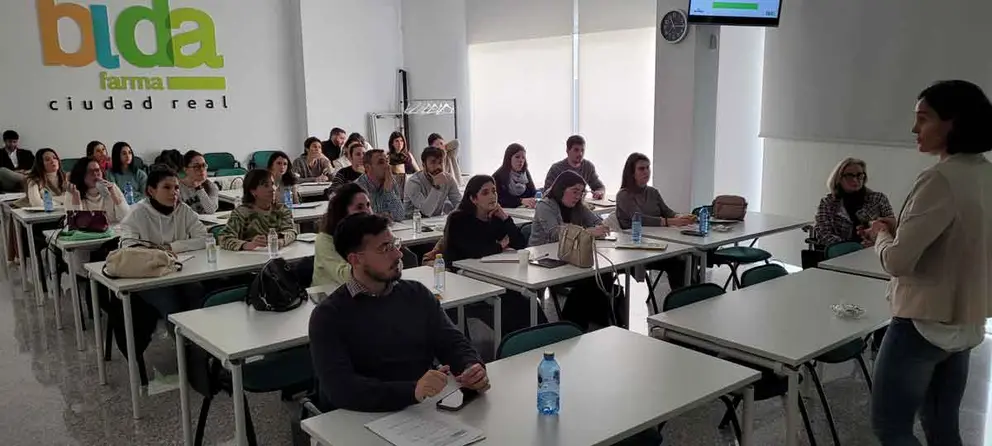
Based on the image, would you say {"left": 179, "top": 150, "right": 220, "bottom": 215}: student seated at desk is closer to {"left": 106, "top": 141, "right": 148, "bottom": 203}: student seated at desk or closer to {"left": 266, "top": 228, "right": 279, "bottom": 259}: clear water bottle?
{"left": 106, "top": 141, "right": 148, "bottom": 203}: student seated at desk

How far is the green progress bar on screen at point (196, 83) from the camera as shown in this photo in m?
10.1

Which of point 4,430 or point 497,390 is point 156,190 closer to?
point 4,430

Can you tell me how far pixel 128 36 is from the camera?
9719 mm

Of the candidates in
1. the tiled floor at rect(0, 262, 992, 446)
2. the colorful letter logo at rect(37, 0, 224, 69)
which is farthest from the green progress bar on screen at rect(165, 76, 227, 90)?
the tiled floor at rect(0, 262, 992, 446)

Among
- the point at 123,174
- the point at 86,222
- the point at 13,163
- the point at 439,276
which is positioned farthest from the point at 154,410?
the point at 13,163

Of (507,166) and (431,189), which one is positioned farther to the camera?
(507,166)

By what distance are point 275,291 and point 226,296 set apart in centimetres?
40

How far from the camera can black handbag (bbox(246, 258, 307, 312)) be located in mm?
3417

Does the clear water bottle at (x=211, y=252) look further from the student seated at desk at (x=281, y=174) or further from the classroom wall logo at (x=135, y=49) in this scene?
the classroom wall logo at (x=135, y=49)

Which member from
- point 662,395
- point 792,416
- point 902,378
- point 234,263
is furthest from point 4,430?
point 902,378

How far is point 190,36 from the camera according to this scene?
10164 millimetres

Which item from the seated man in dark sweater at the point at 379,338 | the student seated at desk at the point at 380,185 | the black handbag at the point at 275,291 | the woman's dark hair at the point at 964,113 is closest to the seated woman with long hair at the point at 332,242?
the black handbag at the point at 275,291

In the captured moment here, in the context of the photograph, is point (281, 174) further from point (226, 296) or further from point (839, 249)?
point (839, 249)

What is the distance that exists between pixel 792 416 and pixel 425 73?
31.8 ft
